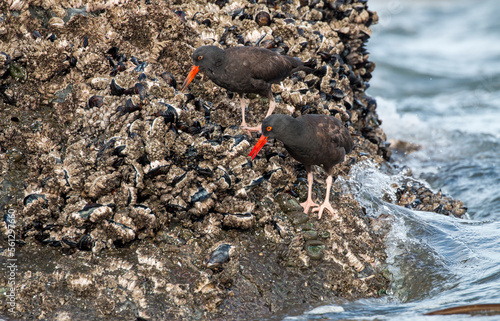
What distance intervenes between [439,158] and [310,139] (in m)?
6.29

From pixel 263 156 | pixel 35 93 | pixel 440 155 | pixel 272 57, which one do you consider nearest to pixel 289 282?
pixel 263 156

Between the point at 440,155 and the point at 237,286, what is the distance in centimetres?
779

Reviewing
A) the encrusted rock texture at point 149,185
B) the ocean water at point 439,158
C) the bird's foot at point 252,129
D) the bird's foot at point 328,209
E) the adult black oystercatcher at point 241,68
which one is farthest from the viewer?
the adult black oystercatcher at point 241,68

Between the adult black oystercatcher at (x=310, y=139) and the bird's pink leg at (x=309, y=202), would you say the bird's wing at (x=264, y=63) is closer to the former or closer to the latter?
the adult black oystercatcher at (x=310, y=139)

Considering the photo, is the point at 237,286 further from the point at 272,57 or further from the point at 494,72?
the point at 494,72

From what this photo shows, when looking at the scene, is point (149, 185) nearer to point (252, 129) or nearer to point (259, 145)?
point (259, 145)

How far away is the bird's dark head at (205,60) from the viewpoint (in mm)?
5965

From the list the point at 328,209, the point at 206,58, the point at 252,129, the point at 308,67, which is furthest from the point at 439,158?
the point at 206,58

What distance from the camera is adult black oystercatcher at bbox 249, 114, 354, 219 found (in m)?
5.32

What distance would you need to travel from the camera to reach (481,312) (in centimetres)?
421

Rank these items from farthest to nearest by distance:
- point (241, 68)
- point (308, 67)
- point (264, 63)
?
1. point (308, 67)
2. point (264, 63)
3. point (241, 68)

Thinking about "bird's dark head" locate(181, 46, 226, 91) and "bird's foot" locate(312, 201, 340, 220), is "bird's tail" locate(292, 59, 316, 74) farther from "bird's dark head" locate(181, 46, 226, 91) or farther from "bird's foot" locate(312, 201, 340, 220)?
"bird's foot" locate(312, 201, 340, 220)

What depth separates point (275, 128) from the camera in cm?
530

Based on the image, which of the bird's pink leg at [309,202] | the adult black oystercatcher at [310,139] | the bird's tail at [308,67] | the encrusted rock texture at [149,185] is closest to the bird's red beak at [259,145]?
the adult black oystercatcher at [310,139]
